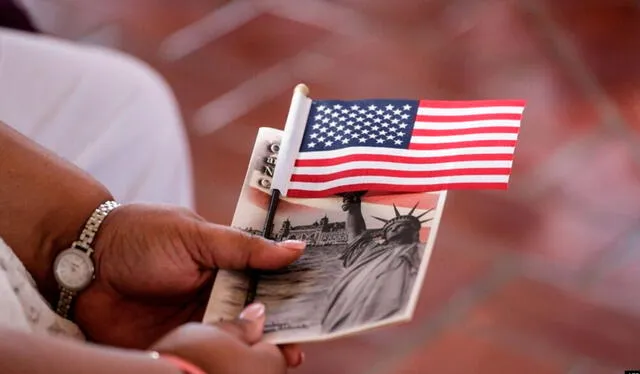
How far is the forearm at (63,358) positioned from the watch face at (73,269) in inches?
9.2

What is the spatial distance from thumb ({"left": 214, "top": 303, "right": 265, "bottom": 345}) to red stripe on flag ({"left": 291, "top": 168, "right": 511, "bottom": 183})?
0.52 ft

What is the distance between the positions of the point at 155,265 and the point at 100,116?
0.33 m

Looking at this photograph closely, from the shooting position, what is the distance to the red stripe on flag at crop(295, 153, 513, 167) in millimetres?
837

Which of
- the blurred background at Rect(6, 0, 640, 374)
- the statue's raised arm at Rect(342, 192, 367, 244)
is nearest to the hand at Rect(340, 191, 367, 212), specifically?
the statue's raised arm at Rect(342, 192, 367, 244)

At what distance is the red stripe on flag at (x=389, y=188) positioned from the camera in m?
0.82

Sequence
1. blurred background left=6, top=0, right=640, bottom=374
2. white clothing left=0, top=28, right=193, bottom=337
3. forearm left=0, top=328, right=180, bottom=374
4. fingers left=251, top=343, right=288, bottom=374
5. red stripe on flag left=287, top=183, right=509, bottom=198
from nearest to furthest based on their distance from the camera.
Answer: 1. forearm left=0, top=328, right=180, bottom=374
2. fingers left=251, top=343, right=288, bottom=374
3. red stripe on flag left=287, top=183, right=509, bottom=198
4. white clothing left=0, top=28, right=193, bottom=337
5. blurred background left=6, top=0, right=640, bottom=374

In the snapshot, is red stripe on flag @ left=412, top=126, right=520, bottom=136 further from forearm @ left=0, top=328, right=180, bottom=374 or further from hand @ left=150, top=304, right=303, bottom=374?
forearm @ left=0, top=328, right=180, bottom=374

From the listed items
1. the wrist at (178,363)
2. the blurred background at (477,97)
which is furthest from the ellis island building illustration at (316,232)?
the blurred background at (477,97)

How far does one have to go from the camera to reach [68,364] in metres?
0.59

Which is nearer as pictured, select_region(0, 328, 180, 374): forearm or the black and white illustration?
select_region(0, 328, 180, 374): forearm

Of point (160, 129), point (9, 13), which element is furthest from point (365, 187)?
point (9, 13)

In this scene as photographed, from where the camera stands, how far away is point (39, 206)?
87 centimetres

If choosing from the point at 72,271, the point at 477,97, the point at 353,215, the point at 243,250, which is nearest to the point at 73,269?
the point at 72,271

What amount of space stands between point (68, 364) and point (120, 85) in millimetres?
578
